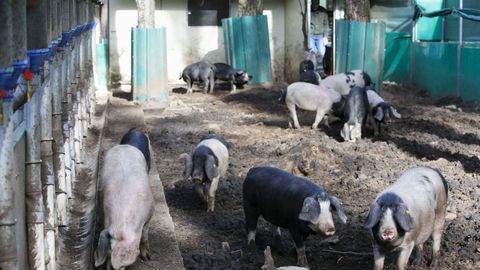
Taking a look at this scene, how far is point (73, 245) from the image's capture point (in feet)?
24.4

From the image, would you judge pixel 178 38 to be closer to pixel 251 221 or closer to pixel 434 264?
pixel 251 221

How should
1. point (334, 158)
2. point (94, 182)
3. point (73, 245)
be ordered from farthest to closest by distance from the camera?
1. point (334, 158)
2. point (94, 182)
3. point (73, 245)

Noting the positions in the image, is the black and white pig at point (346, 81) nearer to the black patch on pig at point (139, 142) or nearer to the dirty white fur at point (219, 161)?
the dirty white fur at point (219, 161)

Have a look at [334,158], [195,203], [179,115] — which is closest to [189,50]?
[179,115]

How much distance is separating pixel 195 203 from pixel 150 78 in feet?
32.1

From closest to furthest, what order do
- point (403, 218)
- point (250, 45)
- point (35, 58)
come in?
point (35, 58), point (403, 218), point (250, 45)

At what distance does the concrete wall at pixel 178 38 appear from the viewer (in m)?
23.1

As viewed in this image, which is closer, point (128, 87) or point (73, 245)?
point (73, 245)

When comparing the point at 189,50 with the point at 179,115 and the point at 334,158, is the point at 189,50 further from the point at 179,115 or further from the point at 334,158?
the point at 334,158

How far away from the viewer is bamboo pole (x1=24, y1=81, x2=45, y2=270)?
5266 mm

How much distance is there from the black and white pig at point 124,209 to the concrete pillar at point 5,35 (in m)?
1.91

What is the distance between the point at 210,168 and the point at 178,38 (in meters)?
15.7

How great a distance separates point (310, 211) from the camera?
21.0 feet

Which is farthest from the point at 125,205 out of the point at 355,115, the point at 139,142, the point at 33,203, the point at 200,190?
the point at 355,115
